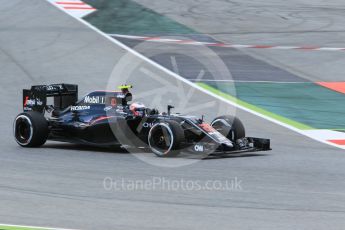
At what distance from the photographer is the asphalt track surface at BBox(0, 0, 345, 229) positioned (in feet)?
29.9

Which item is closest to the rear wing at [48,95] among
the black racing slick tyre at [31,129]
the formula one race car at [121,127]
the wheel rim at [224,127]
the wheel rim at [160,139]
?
the formula one race car at [121,127]

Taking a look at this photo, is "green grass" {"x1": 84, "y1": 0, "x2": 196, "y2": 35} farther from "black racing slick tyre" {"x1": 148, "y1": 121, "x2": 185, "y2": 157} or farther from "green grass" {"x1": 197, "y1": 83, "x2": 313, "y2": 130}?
"black racing slick tyre" {"x1": 148, "y1": 121, "x2": 185, "y2": 157}

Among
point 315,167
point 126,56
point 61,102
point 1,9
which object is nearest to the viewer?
point 315,167

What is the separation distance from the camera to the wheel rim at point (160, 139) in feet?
44.5

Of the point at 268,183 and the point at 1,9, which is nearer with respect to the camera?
the point at 268,183

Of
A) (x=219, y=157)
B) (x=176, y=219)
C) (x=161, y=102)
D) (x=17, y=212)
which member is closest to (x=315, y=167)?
(x=219, y=157)

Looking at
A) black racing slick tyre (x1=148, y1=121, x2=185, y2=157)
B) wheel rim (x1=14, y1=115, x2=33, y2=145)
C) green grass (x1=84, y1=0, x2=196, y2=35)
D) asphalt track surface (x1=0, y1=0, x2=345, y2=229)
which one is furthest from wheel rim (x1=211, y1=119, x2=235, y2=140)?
green grass (x1=84, y1=0, x2=196, y2=35)

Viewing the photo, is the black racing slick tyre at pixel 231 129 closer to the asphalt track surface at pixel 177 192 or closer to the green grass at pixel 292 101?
the asphalt track surface at pixel 177 192

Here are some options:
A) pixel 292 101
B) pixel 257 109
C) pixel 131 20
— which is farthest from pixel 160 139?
pixel 131 20

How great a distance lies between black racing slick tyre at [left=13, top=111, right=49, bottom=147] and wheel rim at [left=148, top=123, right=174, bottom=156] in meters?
2.32

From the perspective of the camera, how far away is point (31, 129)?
15.0 meters

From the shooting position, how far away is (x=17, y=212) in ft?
31.0

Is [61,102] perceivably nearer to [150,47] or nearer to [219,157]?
[219,157]

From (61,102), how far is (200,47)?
37.2 ft
